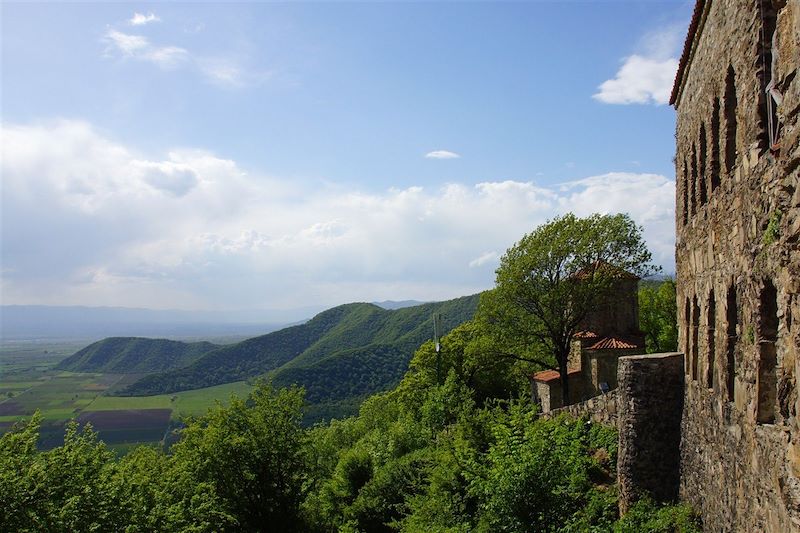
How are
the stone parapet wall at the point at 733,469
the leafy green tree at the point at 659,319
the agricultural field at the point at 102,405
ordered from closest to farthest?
the stone parapet wall at the point at 733,469 → the leafy green tree at the point at 659,319 → the agricultural field at the point at 102,405

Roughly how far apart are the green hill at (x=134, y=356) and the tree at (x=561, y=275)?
15466 cm

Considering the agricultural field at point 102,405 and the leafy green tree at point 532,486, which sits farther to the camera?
the agricultural field at point 102,405

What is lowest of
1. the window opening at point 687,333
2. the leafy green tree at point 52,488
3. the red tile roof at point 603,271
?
the leafy green tree at point 52,488

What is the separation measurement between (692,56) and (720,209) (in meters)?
4.19

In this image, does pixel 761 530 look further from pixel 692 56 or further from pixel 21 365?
pixel 21 365

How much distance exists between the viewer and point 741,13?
286 inches

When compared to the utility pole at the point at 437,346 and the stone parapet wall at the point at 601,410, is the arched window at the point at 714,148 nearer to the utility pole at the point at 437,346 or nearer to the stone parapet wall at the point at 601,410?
the stone parapet wall at the point at 601,410

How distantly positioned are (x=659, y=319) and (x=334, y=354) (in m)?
67.4

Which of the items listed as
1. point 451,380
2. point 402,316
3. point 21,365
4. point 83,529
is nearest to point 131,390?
point 402,316

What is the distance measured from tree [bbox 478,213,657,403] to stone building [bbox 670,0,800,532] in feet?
48.5

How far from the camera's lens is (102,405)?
371 ft

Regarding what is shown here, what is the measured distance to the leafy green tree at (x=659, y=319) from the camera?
36.8 meters

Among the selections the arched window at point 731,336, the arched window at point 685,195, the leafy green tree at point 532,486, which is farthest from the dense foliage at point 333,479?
the arched window at point 685,195

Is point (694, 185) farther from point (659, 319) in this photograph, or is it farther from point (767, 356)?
point (659, 319)
